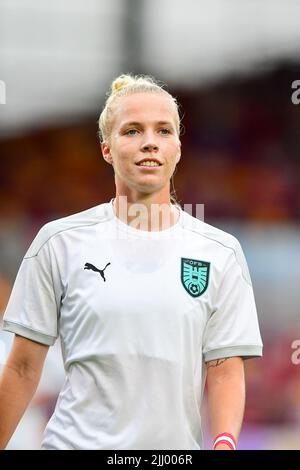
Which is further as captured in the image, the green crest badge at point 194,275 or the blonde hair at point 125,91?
the blonde hair at point 125,91

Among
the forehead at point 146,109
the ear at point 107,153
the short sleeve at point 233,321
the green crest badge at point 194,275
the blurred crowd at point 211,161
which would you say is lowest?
the short sleeve at point 233,321

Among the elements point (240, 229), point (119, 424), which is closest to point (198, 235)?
point (119, 424)

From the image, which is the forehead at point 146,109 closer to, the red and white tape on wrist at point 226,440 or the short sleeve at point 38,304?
the short sleeve at point 38,304

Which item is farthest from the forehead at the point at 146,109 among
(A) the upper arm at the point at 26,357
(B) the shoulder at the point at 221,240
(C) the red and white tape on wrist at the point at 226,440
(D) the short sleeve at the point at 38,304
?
(C) the red and white tape on wrist at the point at 226,440

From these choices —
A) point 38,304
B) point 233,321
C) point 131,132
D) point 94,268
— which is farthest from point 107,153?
point 233,321

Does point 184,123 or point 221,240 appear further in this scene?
point 184,123

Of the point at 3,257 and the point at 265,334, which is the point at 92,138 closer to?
the point at 3,257

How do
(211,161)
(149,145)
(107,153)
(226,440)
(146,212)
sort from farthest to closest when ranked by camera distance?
(211,161)
(107,153)
(146,212)
(149,145)
(226,440)

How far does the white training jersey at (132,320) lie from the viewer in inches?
102

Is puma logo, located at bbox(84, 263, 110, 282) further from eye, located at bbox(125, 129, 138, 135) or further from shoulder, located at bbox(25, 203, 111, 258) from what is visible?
eye, located at bbox(125, 129, 138, 135)

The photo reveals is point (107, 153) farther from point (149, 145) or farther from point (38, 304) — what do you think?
point (38, 304)

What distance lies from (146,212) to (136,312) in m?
0.32

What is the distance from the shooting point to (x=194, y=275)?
2.73 metres

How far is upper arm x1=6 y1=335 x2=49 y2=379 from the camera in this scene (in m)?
2.77
